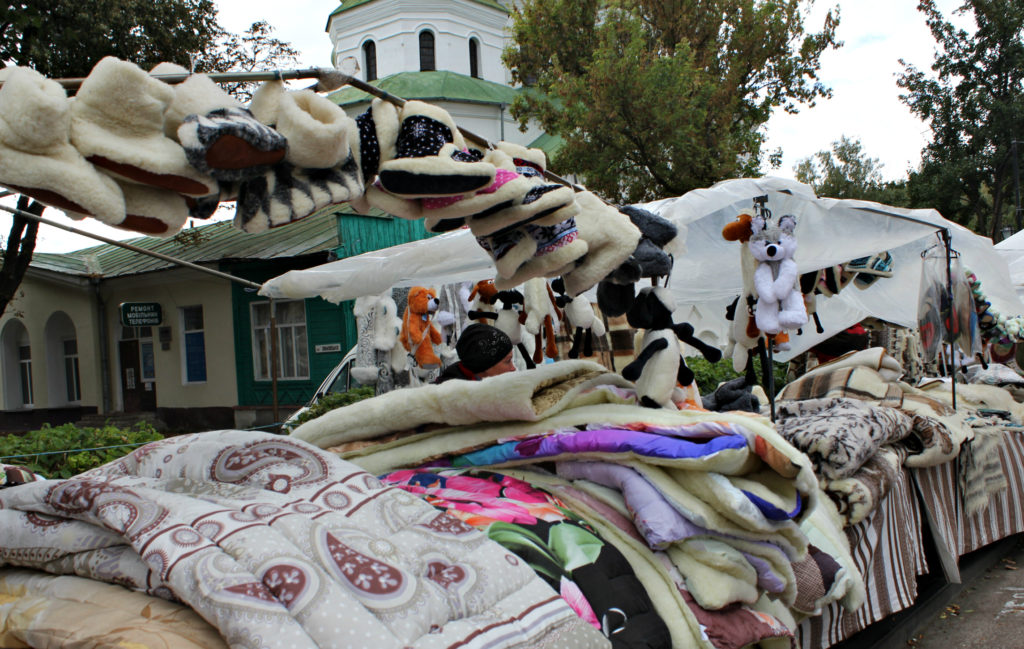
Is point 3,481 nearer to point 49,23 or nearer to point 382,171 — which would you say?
point 382,171

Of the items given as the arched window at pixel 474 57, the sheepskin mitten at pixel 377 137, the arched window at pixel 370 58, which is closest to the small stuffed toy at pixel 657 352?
the sheepskin mitten at pixel 377 137

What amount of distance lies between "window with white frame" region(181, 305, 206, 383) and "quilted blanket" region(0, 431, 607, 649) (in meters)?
14.3

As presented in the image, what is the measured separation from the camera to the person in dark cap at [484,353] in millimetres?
2775

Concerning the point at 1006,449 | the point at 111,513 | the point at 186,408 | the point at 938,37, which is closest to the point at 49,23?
the point at 186,408

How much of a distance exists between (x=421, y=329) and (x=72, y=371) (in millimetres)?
15504

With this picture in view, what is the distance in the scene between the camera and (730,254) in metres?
4.46

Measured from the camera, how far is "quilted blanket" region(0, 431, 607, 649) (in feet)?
3.46

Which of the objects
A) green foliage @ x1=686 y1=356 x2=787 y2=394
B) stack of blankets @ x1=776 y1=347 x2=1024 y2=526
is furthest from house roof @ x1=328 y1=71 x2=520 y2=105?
stack of blankets @ x1=776 y1=347 x2=1024 y2=526

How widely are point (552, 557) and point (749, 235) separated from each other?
2.22 metres

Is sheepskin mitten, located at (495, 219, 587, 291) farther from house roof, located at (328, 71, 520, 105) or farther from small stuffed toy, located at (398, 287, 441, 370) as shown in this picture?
house roof, located at (328, 71, 520, 105)

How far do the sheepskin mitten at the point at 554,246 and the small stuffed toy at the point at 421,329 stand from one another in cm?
371

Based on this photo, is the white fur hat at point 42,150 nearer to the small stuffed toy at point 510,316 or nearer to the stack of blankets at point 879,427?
the stack of blankets at point 879,427

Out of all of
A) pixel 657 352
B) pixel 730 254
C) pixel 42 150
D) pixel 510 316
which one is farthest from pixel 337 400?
pixel 42 150

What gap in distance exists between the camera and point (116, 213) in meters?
1.18
